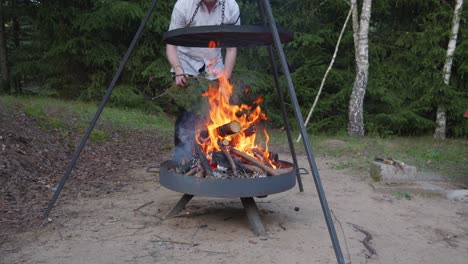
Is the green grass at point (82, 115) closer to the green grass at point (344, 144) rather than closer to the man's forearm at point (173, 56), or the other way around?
the green grass at point (344, 144)

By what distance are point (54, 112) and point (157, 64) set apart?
3919 mm

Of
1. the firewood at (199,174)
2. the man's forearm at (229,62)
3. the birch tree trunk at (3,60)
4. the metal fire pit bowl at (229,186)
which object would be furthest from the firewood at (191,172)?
the birch tree trunk at (3,60)

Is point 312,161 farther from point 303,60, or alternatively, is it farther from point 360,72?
point 303,60

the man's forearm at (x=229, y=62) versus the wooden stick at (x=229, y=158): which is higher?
the man's forearm at (x=229, y=62)

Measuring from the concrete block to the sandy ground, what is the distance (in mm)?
721

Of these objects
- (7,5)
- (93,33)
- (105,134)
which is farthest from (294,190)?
(7,5)

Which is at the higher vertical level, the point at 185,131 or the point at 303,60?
the point at 303,60

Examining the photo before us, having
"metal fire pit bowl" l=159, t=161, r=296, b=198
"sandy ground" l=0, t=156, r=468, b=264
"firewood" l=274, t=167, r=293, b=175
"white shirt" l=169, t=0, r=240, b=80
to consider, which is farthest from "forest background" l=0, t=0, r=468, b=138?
"metal fire pit bowl" l=159, t=161, r=296, b=198

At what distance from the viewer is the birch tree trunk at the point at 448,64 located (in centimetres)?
996

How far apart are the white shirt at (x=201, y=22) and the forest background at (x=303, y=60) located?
603cm

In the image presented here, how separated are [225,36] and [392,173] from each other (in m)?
3.11

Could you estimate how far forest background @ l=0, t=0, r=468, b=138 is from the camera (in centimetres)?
1062

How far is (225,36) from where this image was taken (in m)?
3.40

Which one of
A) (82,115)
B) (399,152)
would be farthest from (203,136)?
(82,115)
